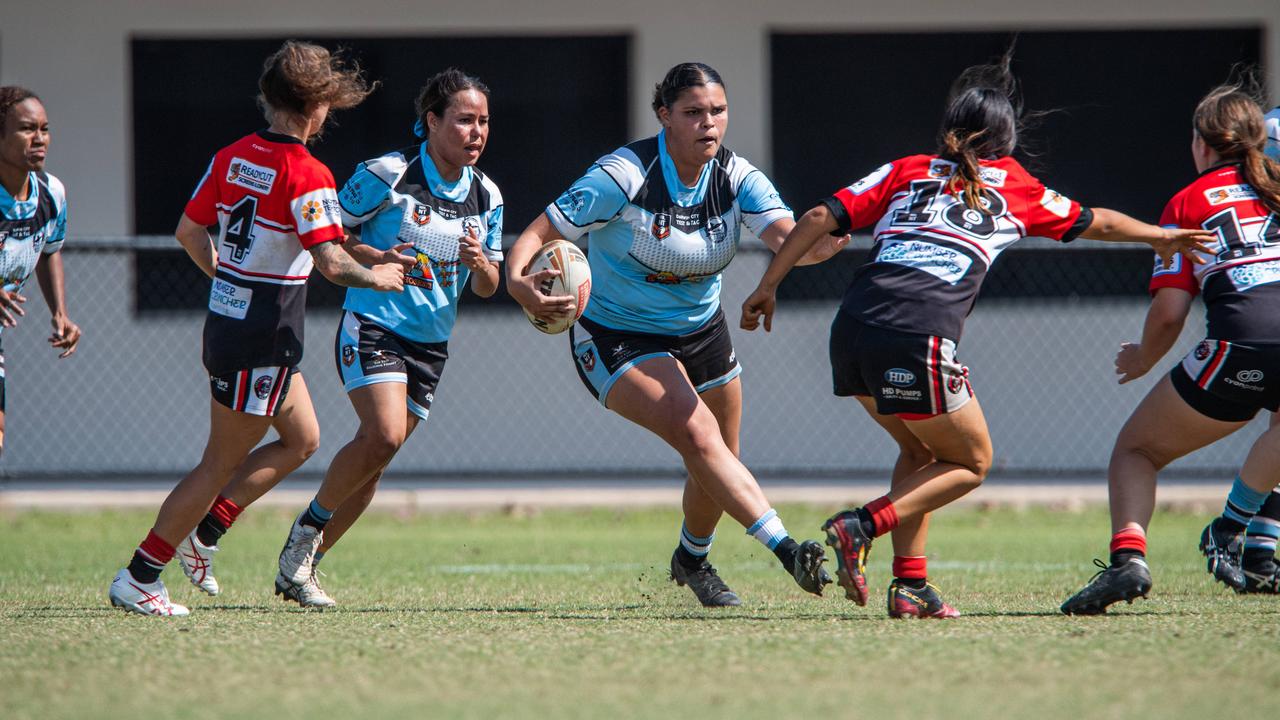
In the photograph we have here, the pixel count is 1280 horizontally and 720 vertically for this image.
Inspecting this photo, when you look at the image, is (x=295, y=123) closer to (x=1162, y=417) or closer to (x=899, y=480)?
(x=899, y=480)

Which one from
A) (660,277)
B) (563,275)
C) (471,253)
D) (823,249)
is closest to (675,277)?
(660,277)

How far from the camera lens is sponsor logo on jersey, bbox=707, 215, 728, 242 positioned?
17.9 feet

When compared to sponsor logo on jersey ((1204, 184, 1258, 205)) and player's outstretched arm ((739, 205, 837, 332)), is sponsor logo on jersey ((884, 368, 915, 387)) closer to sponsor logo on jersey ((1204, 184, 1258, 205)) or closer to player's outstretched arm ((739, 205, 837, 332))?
player's outstretched arm ((739, 205, 837, 332))

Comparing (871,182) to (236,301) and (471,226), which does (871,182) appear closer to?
(471,226)

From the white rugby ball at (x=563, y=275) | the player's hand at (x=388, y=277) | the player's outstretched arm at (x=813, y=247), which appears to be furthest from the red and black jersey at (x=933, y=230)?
the player's hand at (x=388, y=277)

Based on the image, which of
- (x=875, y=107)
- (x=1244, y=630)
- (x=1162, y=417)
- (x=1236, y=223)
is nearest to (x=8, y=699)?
(x=1244, y=630)

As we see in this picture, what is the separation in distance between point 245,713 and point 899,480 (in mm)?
2643

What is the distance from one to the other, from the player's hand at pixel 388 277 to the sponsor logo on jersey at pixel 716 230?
1181mm

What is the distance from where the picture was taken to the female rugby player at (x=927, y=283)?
4703 millimetres

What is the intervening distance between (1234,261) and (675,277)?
202 centimetres

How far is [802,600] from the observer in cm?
566

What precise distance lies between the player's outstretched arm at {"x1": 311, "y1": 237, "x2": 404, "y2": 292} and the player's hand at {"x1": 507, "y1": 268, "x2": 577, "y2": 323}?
1.46 feet

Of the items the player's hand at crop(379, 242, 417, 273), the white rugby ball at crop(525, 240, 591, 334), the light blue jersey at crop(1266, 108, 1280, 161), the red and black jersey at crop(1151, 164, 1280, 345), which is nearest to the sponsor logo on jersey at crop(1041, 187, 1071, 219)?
the red and black jersey at crop(1151, 164, 1280, 345)

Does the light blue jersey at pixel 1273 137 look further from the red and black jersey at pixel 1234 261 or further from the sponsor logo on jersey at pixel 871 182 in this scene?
the sponsor logo on jersey at pixel 871 182
